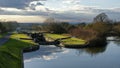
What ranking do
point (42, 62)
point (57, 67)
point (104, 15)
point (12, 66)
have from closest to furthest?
point (12, 66) < point (57, 67) < point (42, 62) < point (104, 15)

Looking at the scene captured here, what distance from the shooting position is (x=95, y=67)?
41.0 meters

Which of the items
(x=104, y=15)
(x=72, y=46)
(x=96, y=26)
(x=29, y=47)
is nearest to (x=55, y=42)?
(x=72, y=46)

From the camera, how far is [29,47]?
202 ft

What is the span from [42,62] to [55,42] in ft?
110

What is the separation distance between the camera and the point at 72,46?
232 ft

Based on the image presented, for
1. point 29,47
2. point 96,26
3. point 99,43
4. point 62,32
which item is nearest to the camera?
point 29,47

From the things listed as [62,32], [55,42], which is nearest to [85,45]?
[55,42]

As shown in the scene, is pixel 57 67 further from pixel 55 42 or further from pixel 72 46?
pixel 55 42

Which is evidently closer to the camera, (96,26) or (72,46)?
(72,46)

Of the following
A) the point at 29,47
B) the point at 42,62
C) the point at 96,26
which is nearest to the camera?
the point at 42,62

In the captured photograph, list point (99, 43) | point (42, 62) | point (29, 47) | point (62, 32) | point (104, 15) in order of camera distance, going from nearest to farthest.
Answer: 1. point (42, 62)
2. point (29, 47)
3. point (99, 43)
4. point (62, 32)
5. point (104, 15)

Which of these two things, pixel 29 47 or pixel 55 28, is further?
pixel 55 28

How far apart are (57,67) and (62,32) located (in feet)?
273

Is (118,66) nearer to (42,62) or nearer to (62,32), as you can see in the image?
(42,62)
